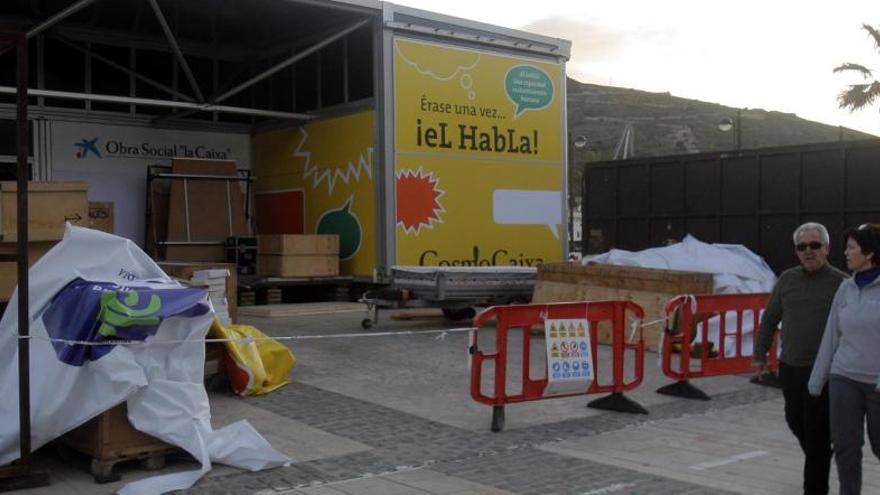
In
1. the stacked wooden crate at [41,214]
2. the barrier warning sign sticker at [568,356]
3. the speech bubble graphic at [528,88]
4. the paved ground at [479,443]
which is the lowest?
the paved ground at [479,443]

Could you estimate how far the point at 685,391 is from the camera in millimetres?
9414

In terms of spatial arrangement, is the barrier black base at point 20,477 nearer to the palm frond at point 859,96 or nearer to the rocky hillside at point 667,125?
the palm frond at point 859,96

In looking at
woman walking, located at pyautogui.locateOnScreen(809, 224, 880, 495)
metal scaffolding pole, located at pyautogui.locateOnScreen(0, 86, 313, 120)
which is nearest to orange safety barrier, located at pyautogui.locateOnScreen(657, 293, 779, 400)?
woman walking, located at pyautogui.locateOnScreen(809, 224, 880, 495)

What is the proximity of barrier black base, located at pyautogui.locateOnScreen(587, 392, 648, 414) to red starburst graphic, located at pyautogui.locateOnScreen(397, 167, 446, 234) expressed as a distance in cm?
945

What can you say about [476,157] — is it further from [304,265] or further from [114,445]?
Answer: [114,445]

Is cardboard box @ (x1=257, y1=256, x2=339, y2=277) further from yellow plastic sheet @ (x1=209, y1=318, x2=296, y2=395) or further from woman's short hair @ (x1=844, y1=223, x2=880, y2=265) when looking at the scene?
woman's short hair @ (x1=844, y1=223, x2=880, y2=265)

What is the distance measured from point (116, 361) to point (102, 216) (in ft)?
42.4

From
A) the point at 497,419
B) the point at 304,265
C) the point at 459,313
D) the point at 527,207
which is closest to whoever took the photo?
the point at 497,419

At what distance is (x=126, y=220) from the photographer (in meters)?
20.2

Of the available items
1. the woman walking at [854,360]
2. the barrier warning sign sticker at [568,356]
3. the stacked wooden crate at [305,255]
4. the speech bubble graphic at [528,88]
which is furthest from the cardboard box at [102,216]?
the woman walking at [854,360]

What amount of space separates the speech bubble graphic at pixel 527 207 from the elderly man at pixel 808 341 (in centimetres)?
1323

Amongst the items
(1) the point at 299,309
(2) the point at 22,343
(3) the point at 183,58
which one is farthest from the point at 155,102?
(2) the point at 22,343

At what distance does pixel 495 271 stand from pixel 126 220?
9504mm

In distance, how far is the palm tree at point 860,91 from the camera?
3788cm
